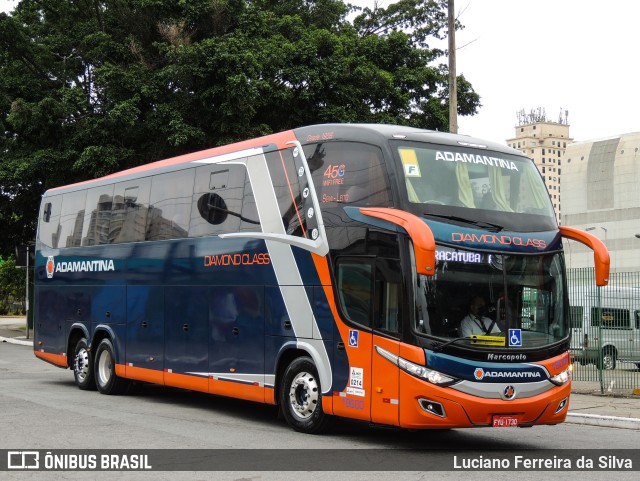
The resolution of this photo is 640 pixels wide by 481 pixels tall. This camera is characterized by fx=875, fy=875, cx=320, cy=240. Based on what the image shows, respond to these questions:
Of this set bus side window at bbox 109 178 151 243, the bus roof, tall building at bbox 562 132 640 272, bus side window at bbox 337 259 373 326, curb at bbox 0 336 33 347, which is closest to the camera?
bus side window at bbox 337 259 373 326

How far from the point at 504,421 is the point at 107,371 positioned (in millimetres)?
9614

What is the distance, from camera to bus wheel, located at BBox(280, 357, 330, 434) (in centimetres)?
1162

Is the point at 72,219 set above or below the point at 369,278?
above

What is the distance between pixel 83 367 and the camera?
18094mm

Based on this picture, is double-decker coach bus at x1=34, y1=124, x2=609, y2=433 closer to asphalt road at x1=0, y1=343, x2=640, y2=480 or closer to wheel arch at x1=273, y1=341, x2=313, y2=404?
wheel arch at x1=273, y1=341, x2=313, y2=404

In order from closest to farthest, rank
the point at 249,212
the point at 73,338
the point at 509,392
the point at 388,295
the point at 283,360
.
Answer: the point at 509,392 → the point at 388,295 → the point at 283,360 → the point at 249,212 → the point at 73,338

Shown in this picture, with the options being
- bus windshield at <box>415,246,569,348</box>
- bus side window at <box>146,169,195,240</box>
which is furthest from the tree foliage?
bus windshield at <box>415,246,569,348</box>

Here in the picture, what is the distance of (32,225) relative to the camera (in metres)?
35.4

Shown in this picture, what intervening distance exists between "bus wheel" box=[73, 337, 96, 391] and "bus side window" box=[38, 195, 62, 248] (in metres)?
2.58

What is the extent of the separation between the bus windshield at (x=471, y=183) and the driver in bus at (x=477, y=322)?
1154 millimetres

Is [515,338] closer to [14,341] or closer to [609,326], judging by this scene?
[609,326]

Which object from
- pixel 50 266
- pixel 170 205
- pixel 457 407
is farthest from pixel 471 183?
pixel 50 266

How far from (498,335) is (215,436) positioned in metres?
3.91
